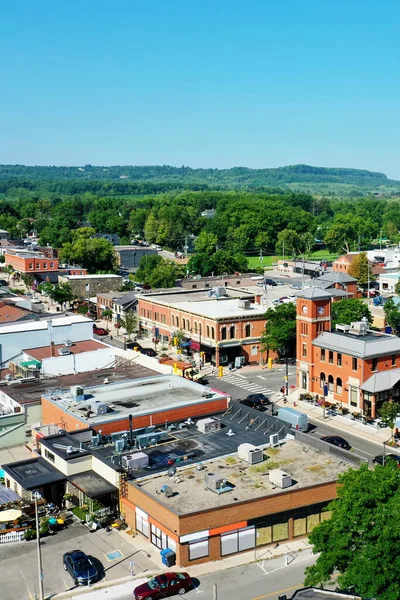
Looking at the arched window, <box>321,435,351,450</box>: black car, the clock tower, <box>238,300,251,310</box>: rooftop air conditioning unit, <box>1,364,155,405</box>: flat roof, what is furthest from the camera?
<box>238,300,251,310</box>: rooftop air conditioning unit

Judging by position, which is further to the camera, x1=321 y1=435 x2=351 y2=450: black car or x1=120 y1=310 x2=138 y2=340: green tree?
x1=120 y1=310 x2=138 y2=340: green tree

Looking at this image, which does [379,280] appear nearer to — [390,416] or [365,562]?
[390,416]

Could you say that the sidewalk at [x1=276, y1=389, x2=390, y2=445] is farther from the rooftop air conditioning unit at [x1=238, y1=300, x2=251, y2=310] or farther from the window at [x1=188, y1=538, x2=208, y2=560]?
the window at [x1=188, y1=538, x2=208, y2=560]

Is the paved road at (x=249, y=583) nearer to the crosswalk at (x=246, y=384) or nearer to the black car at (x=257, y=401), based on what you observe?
the black car at (x=257, y=401)

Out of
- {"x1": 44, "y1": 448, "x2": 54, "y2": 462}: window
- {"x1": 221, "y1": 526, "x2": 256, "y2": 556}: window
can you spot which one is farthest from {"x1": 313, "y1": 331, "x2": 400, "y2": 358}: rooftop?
{"x1": 44, "y1": 448, "x2": 54, "y2": 462}: window

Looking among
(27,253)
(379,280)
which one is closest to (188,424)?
(379,280)

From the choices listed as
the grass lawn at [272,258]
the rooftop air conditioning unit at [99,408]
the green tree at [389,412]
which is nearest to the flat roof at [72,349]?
the rooftop air conditioning unit at [99,408]

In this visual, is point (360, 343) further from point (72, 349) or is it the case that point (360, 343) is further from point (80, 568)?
point (80, 568)
